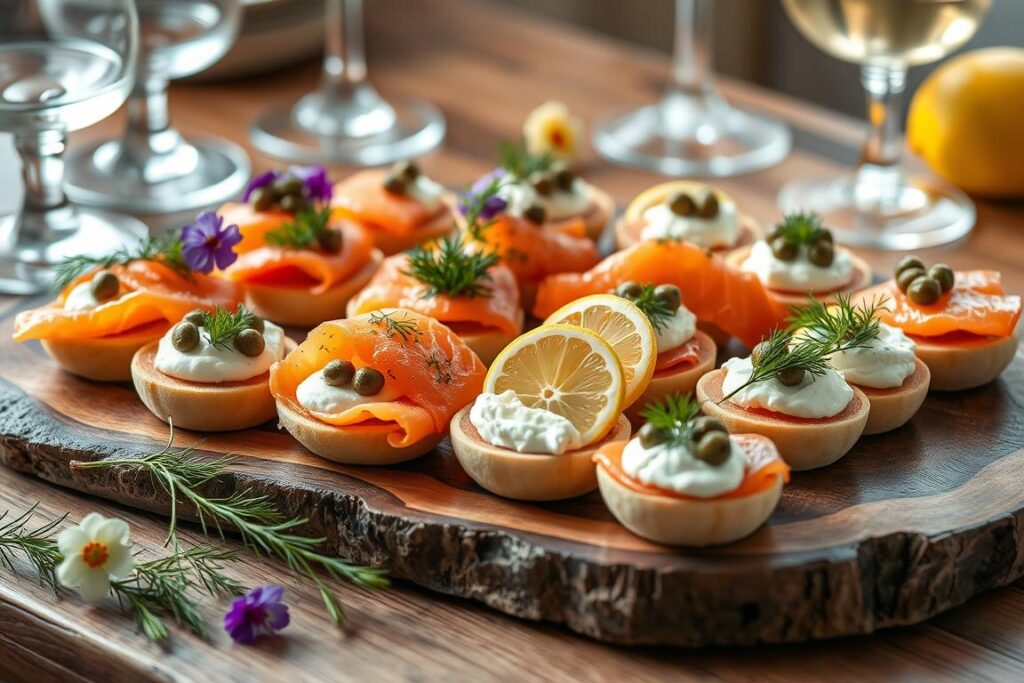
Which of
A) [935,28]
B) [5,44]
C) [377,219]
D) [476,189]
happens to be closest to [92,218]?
[5,44]

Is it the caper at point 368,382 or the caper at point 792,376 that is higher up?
the caper at point 792,376

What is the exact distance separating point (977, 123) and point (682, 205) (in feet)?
3.10

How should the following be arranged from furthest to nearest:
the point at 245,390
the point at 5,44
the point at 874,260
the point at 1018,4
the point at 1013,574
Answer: the point at 1018,4 < the point at 874,260 < the point at 5,44 < the point at 245,390 < the point at 1013,574

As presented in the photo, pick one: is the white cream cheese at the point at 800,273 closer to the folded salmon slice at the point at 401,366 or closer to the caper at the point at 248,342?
the folded salmon slice at the point at 401,366

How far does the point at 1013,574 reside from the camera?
86.8 inches

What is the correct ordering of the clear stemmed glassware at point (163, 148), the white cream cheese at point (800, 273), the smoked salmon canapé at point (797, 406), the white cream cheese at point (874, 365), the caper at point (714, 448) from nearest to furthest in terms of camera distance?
the caper at point (714, 448) < the smoked salmon canapé at point (797, 406) < the white cream cheese at point (874, 365) < the white cream cheese at point (800, 273) < the clear stemmed glassware at point (163, 148)

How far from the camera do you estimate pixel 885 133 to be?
351 cm

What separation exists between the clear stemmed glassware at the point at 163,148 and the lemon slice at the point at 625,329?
1.46m

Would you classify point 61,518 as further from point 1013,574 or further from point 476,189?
point 1013,574

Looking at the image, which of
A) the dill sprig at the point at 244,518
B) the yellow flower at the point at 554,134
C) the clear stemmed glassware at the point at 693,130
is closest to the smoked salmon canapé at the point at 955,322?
the dill sprig at the point at 244,518

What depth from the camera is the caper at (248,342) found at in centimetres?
245

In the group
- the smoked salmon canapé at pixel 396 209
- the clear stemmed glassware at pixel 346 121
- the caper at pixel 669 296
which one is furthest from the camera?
the clear stemmed glassware at pixel 346 121

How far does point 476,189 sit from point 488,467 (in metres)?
1.03

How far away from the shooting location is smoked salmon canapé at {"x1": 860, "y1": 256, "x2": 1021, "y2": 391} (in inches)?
101
